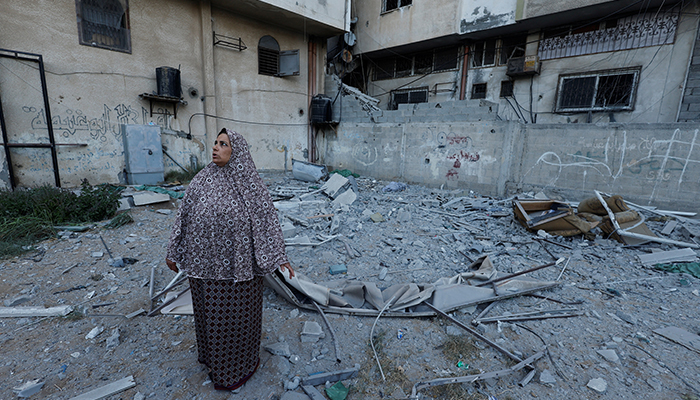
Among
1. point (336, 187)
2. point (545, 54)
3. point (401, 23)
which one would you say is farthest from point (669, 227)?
point (401, 23)

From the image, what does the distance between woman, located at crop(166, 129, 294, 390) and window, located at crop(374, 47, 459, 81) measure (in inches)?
493

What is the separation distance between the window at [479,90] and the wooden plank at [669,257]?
29.0 feet

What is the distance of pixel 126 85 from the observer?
831cm

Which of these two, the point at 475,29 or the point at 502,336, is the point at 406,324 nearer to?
the point at 502,336

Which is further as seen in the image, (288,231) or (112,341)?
(288,231)

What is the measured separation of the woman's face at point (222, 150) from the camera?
1.80m

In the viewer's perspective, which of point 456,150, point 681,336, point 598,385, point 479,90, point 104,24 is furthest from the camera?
point 479,90

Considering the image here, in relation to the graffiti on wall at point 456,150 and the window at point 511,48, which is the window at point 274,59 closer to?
the graffiti on wall at point 456,150

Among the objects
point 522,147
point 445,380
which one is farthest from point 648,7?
Answer: point 445,380

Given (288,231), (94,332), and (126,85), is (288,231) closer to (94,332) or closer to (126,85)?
(94,332)

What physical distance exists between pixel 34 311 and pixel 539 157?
31.5 ft

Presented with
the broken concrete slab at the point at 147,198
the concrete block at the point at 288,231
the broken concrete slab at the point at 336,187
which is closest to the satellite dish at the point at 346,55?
the broken concrete slab at the point at 336,187

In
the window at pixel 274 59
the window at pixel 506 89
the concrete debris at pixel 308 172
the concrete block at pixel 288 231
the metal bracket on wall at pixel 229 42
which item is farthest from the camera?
the window at pixel 506 89

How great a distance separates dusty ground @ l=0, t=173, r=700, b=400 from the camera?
2.16m
